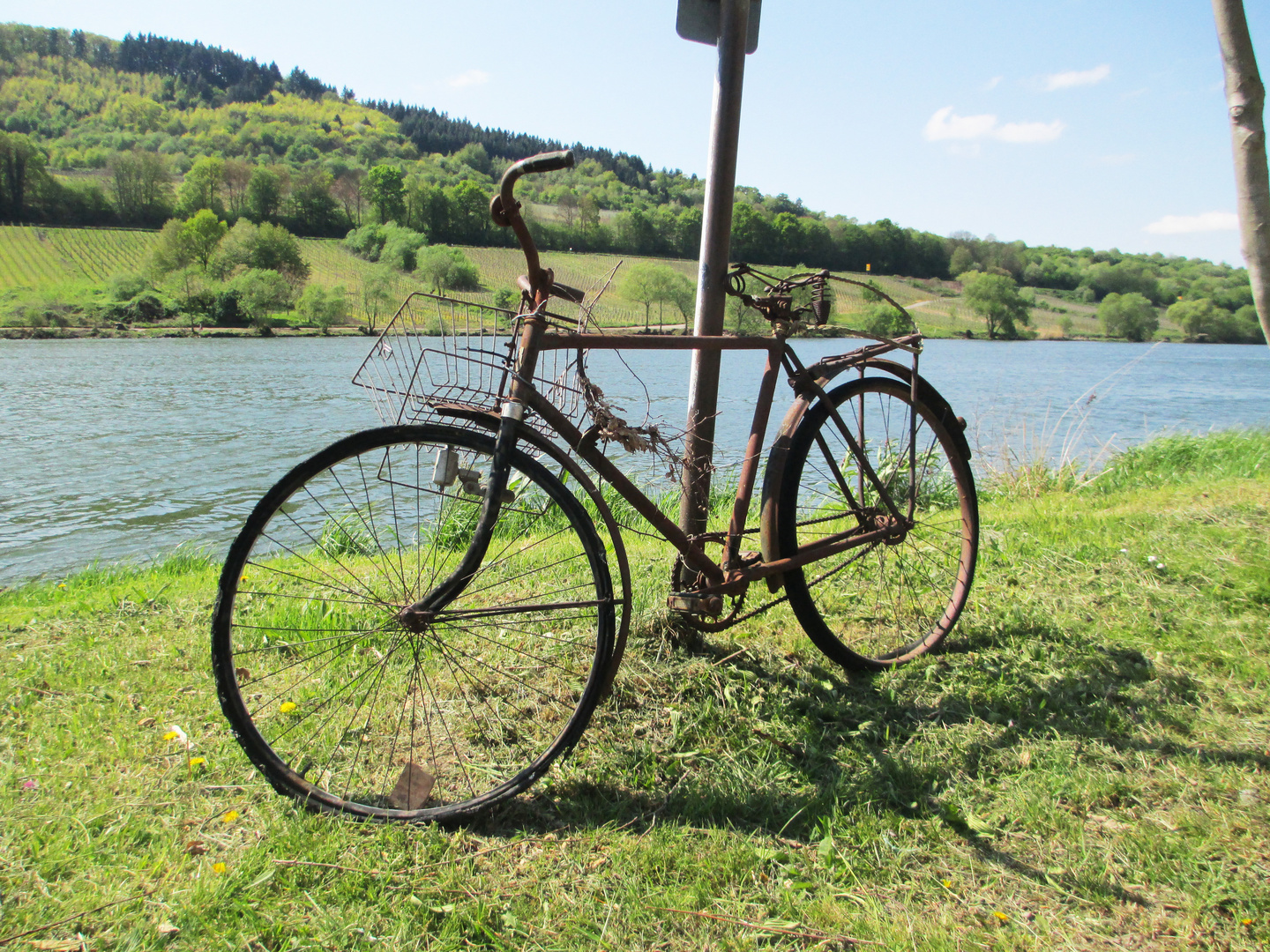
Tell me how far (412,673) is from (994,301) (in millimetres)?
45741

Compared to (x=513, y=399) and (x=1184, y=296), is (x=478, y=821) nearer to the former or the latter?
(x=513, y=399)

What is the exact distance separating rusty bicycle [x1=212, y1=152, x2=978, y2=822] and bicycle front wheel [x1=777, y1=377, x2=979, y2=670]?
0.04 feet

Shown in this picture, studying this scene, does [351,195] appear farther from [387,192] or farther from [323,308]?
[323,308]

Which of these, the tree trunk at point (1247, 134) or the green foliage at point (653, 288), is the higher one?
the tree trunk at point (1247, 134)

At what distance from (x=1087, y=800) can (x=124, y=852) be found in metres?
2.71

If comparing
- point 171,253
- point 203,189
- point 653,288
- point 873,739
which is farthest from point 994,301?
point 203,189

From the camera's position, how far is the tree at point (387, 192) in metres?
63.5

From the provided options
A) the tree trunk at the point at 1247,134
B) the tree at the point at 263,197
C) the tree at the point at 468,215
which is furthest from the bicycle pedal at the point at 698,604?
the tree at the point at 263,197

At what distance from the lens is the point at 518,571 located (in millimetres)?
3814

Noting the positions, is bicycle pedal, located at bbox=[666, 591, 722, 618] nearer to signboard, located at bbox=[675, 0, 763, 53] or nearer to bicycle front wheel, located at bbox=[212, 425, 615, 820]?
bicycle front wheel, located at bbox=[212, 425, 615, 820]

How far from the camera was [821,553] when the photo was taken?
2.79m

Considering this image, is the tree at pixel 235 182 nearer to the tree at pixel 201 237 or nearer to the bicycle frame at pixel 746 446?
the tree at pixel 201 237

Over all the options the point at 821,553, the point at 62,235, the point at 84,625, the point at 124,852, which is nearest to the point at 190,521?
the point at 84,625

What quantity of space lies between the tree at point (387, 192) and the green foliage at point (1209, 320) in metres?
57.5
